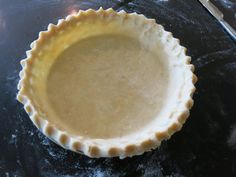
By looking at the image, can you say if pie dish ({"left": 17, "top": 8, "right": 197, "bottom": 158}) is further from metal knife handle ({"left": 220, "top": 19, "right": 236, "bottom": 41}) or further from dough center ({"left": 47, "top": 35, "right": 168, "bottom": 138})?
metal knife handle ({"left": 220, "top": 19, "right": 236, "bottom": 41})

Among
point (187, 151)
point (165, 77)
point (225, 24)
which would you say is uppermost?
point (225, 24)

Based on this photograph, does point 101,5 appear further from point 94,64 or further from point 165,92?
point 165,92

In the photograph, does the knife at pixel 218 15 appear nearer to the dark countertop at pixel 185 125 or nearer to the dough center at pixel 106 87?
the dark countertop at pixel 185 125

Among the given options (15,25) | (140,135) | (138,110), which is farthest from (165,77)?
(15,25)

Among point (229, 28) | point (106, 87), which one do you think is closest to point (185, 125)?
point (106, 87)

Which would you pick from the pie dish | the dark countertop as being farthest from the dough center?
the dark countertop

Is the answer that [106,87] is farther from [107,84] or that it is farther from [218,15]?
[218,15]
